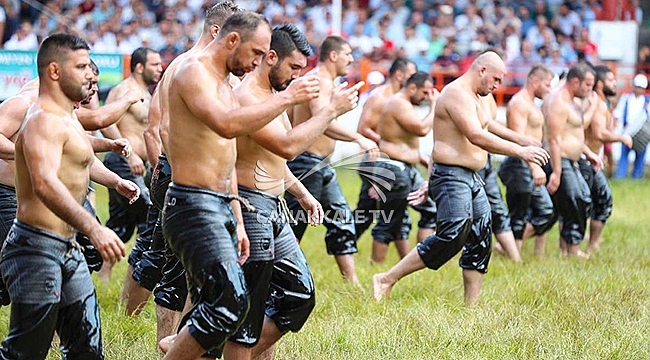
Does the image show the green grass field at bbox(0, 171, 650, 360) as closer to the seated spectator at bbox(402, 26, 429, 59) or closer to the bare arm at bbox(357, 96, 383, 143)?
the bare arm at bbox(357, 96, 383, 143)

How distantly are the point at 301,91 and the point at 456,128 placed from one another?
3.19 m

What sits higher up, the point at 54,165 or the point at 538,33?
the point at 54,165

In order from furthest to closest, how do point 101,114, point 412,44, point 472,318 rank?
point 412,44 < point 472,318 < point 101,114

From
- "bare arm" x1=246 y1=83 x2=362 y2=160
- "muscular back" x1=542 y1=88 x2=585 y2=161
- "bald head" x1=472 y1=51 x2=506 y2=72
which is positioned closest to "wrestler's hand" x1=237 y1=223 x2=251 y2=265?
"bare arm" x1=246 y1=83 x2=362 y2=160

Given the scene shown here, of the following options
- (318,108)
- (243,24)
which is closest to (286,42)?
(243,24)

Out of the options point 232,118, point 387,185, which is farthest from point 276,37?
point 387,185

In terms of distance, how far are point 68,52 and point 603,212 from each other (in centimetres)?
780

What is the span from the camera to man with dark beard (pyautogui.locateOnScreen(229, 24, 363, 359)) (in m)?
5.52

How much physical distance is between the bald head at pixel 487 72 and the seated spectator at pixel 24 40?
12.6m

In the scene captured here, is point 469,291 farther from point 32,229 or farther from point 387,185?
A: point 32,229

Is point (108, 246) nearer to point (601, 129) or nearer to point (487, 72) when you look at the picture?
point (487, 72)

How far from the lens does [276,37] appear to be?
19.1 ft

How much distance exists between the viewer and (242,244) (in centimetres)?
530

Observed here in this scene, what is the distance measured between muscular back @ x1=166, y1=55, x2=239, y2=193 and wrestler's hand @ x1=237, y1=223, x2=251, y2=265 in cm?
25
